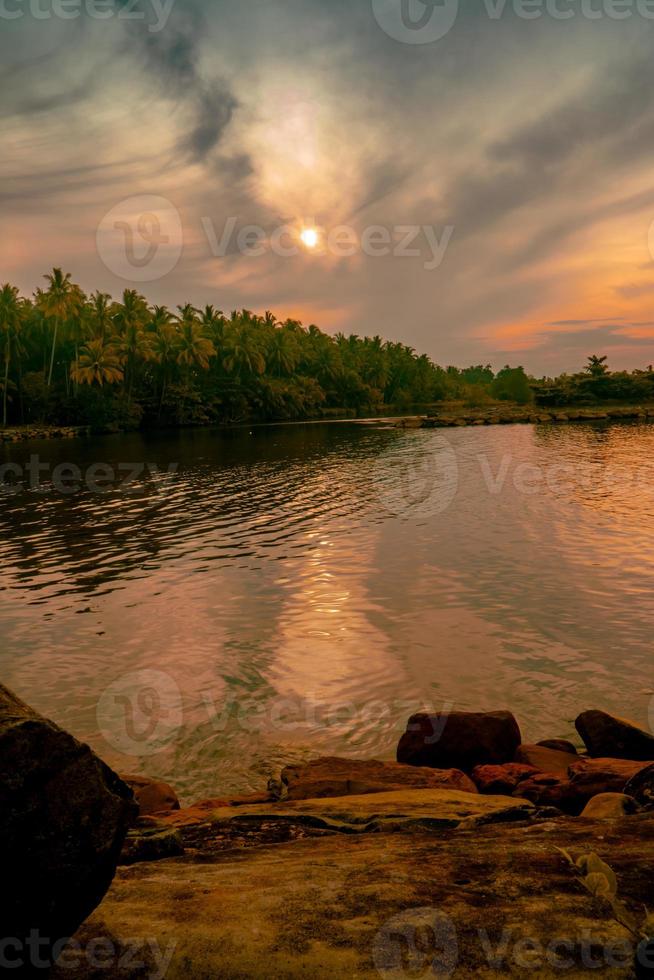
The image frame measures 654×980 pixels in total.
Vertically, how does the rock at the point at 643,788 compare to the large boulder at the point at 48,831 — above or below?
below

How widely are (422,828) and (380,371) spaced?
5903 inches

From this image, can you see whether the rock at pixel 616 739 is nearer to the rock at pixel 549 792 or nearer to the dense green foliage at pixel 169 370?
the rock at pixel 549 792

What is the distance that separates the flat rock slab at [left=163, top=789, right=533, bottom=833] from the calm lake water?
300 cm

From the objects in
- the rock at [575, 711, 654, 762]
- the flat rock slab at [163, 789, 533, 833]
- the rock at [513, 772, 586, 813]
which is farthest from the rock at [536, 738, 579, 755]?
the flat rock slab at [163, 789, 533, 833]

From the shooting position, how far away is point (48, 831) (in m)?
2.82

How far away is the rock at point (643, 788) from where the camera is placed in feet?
17.4

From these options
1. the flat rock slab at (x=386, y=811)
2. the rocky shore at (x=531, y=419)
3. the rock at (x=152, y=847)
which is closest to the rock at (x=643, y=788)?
the flat rock slab at (x=386, y=811)

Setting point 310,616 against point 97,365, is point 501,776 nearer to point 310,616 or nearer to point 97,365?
point 310,616

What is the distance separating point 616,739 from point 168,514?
873 inches

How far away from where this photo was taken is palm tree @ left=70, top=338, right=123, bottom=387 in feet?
287

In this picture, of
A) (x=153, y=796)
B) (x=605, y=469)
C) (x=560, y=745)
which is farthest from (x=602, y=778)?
(x=605, y=469)

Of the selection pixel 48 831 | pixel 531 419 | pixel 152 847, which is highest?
pixel 531 419

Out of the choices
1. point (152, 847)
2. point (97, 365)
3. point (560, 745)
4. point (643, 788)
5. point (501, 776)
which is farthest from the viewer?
point (97, 365)

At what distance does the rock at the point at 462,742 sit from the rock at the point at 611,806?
10.6ft
